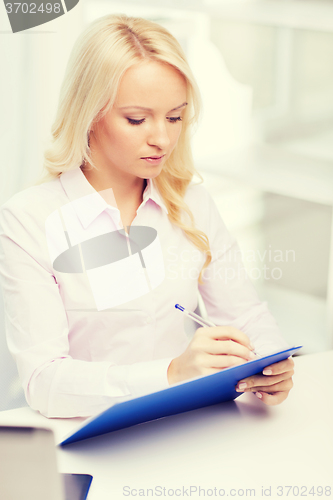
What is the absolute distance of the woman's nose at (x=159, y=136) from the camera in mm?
1122

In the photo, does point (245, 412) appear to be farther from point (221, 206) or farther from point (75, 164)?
point (221, 206)

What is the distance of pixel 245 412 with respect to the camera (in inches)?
38.6

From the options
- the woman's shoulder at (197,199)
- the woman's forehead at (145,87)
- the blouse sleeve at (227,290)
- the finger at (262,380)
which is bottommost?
the blouse sleeve at (227,290)

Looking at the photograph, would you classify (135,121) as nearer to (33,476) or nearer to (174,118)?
(174,118)

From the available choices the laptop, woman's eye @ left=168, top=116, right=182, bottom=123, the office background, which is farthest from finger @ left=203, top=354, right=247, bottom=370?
the office background

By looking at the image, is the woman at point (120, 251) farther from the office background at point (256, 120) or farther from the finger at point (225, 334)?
the office background at point (256, 120)

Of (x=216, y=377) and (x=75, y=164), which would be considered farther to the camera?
(x=75, y=164)

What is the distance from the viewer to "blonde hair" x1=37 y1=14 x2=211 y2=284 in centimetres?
109

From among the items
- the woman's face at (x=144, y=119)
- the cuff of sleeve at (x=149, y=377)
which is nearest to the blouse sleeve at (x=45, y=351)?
the cuff of sleeve at (x=149, y=377)

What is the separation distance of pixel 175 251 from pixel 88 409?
46 cm

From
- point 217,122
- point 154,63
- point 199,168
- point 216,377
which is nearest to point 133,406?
point 216,377

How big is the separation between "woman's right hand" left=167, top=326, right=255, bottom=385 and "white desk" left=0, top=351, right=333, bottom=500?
0.10m

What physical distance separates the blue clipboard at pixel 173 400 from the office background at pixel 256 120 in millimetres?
600

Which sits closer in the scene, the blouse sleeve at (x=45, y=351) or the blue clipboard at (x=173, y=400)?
the blue clipboard at (x=173, y=400)
